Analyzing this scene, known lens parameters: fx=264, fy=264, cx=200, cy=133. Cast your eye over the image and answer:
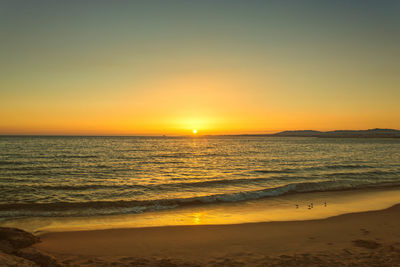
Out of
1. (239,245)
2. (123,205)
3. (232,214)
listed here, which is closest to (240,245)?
(239,245)

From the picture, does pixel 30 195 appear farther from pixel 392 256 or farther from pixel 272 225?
pixel 392 256

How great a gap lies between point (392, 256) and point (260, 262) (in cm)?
363

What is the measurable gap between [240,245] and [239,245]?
32 mm

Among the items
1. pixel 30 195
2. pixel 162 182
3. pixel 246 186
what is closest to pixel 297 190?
pixel 246 186

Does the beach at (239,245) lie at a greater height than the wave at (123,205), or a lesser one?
greater

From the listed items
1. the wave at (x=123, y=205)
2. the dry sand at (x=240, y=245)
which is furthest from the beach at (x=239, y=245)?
the wave at (x=123, y=205)

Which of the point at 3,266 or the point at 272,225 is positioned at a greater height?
the point at 3,266

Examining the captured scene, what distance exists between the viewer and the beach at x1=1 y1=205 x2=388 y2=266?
715 centimetres

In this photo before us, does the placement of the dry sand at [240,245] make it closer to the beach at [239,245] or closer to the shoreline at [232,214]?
the beach at [239,245]

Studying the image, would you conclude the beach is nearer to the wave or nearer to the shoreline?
the shoreline

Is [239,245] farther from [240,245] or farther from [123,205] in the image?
[123,205]

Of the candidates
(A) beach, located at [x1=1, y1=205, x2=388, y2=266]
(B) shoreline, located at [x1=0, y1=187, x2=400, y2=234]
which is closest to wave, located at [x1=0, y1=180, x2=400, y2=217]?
(B) shoreline, located at [x1=0, y1=187, x2=400, y2=234]

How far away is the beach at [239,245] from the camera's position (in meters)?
7.15

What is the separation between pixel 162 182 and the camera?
840 inches
